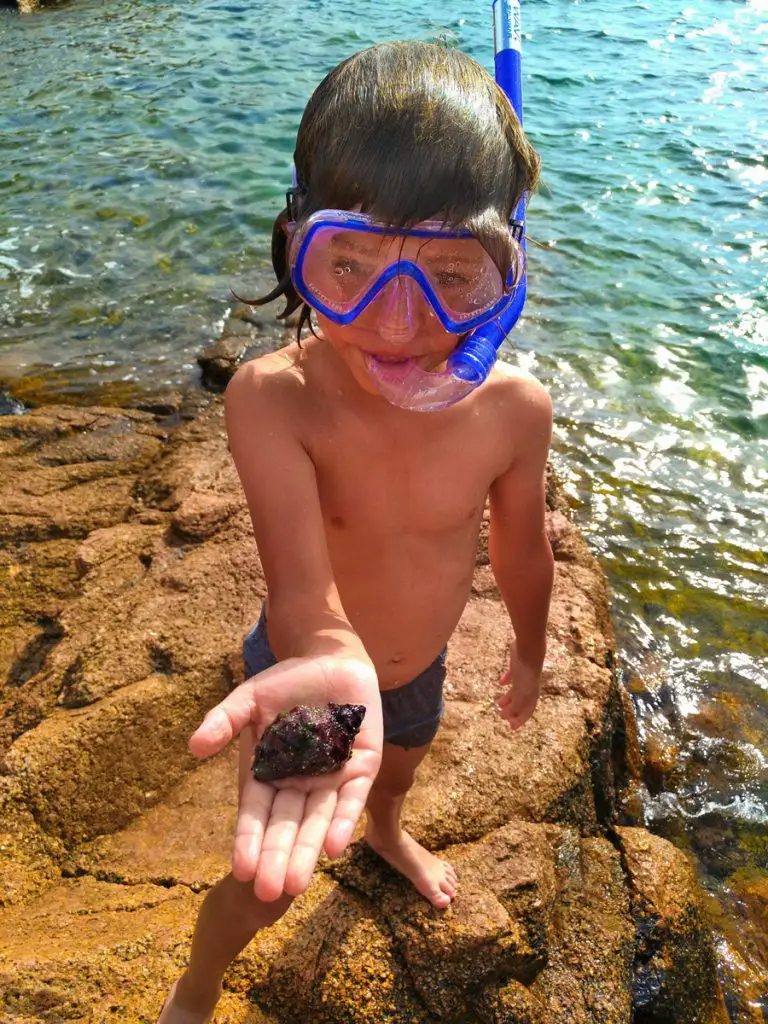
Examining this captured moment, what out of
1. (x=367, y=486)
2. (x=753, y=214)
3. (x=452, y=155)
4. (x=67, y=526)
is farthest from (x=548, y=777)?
(x=753, y=214)

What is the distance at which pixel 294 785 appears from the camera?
1.54 m

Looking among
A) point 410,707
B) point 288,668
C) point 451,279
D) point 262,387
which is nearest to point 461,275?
point 451,279

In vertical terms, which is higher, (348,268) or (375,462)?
(348,268)

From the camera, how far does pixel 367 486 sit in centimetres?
216

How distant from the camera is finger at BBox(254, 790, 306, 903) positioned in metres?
1.37

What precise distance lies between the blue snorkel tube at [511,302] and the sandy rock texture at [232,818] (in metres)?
1.54

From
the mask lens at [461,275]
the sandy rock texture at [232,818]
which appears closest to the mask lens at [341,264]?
the mask lens at [461,275]

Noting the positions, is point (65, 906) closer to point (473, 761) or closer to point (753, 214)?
point (473, 761)

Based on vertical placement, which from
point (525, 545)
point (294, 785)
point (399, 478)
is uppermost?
point (399, 478)

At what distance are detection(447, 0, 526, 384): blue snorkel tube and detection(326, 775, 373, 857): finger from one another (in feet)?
2.86

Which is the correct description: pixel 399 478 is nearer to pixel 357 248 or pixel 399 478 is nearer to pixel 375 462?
pixel 375 462

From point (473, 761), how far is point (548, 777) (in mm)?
257

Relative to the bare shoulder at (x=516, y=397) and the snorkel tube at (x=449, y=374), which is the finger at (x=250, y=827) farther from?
the bare shoulder at (x=516, y=397)

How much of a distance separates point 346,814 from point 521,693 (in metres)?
1.27
